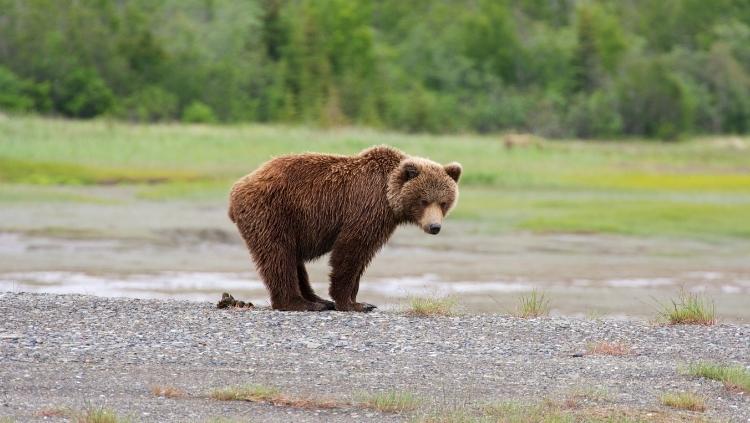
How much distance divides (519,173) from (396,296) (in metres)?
22.2

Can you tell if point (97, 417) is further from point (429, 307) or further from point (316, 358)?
point (429, 307)

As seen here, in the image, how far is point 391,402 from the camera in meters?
8.15

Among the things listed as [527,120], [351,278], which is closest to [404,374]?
[351,278]

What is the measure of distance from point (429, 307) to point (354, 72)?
64.5 meters

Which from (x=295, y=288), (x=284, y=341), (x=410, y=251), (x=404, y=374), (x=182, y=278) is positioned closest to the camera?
(x=404, y=374)

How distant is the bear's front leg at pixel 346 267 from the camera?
11.7 m

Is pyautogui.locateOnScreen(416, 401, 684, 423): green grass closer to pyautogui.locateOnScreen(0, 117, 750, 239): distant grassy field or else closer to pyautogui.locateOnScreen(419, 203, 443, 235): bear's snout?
pyautogui.locateOnScreen(419, 203, 443, 235): bear's snout

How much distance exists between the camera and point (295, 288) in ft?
38.5

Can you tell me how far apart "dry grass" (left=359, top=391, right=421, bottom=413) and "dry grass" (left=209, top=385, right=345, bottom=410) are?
189 millimetres

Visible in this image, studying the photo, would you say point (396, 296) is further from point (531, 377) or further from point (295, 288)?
point (531, 377)

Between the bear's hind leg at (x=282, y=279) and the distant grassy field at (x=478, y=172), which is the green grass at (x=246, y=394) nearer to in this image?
the bear's hind leg at (x=282, y=279)

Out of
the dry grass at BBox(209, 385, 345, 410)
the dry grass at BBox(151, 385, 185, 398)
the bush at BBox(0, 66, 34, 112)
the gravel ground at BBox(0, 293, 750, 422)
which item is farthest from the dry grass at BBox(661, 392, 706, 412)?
the bush at BBox(0, 66, 34, 112)

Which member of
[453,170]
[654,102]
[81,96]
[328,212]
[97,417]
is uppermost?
[453,170]

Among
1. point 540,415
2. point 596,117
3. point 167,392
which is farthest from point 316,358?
point 596,117
